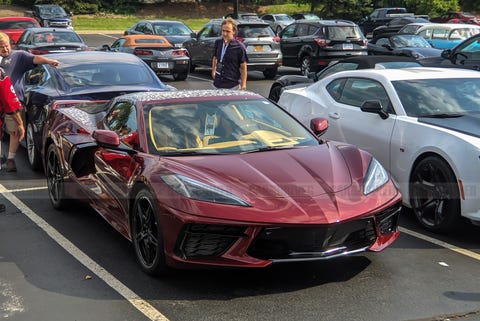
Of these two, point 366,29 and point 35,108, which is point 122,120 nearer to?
point 35,108

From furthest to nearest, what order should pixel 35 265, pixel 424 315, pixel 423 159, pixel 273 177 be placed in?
pixel 423 159
pixel 35 265
pixel 273 177
pixel 424 315

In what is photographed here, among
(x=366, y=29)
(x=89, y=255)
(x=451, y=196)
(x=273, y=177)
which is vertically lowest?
(x=366, y=29)

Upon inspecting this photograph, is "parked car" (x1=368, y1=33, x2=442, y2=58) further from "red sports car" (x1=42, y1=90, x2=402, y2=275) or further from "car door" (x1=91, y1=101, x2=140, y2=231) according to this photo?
"car door" (x1=91, y1=101, x2=140, y2=231)

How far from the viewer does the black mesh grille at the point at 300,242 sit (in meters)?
4.14

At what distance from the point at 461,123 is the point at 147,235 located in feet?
10.6

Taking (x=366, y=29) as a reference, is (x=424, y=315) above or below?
above

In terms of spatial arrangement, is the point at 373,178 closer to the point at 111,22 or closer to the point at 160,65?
the point at 160,65

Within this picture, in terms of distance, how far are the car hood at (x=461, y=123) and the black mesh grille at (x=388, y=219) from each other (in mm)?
1396

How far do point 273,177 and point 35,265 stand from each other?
2056mm

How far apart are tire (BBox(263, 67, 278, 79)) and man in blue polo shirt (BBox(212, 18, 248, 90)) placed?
893 cm

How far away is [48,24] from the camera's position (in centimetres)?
3369

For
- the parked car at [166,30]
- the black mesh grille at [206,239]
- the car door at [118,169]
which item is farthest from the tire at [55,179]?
the parked car at [166,30]

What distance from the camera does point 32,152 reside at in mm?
8312

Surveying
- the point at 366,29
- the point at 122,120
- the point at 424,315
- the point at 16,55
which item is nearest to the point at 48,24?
the point at 366,29
